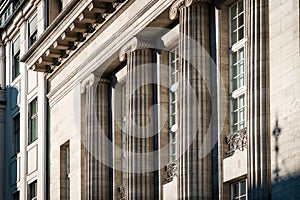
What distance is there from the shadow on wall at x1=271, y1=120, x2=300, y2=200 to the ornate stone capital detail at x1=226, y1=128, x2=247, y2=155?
10.4ft

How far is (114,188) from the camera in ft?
129

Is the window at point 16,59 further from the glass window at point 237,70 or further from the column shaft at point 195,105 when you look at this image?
the glass window at point 237,70

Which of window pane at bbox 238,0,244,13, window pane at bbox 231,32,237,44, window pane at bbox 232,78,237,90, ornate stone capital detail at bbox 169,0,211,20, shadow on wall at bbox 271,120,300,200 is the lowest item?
shadow on wall at bbox 271,120,300,200

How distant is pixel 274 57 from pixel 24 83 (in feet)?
86.7

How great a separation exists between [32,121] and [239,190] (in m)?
22.0

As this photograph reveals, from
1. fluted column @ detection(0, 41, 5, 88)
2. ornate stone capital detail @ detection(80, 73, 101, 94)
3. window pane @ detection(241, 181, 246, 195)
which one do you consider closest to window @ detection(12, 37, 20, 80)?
fluted column @ detection(0, 41, 5, 88)

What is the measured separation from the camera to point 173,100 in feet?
117

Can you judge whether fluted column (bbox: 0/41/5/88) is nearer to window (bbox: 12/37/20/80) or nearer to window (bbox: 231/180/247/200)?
window (bbox: 12/37/20/80)

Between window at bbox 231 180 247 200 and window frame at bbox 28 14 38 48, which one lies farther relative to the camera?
window frame at bbox 28 14 38 48

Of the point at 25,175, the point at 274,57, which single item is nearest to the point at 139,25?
the point at 274,57

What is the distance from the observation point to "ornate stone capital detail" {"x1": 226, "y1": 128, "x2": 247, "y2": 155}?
99.6 ft

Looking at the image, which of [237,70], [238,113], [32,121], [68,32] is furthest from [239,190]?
[32,121]

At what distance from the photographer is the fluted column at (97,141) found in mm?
40344

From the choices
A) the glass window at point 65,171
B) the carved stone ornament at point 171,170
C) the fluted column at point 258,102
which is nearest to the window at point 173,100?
the carved stone ornament at point 171,170
